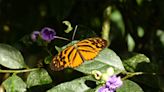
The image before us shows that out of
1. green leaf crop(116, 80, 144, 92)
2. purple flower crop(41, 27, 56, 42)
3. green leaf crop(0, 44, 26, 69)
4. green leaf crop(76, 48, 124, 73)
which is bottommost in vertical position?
green leaf crop(116, 80, 144, 92)

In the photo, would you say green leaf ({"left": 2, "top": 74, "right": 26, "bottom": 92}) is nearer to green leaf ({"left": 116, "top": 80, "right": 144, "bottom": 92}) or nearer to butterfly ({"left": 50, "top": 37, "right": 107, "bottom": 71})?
butterfly ({"left": 50, "top": 37, "right": 107, "bottom": 71})

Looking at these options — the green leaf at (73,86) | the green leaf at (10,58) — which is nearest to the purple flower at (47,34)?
the green leaf at (10,58)

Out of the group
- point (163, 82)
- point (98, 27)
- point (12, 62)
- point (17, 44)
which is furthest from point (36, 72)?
point (98, 27)

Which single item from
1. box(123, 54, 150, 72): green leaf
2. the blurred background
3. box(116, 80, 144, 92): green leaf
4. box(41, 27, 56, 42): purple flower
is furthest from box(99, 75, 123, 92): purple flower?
the blurred background

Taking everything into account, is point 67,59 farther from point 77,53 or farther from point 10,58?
point 10,58

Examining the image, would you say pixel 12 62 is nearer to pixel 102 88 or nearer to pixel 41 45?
pixel 41 45

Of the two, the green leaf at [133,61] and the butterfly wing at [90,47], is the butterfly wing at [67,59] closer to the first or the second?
the butterfly wing at [90,47]
